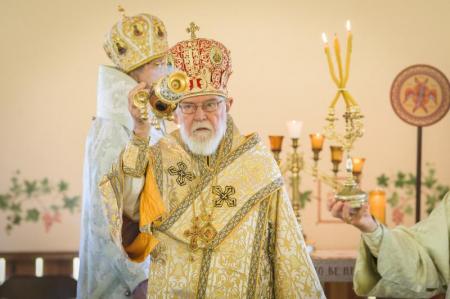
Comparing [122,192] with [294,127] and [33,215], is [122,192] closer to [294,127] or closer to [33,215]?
[294,127]

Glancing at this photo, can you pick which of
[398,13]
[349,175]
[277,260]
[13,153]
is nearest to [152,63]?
[277,260]

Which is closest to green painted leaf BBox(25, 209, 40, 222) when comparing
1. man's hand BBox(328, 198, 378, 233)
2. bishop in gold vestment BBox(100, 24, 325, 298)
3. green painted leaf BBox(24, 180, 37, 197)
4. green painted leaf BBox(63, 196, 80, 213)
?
green painted leaf BBox(24, 180, 37, 197)

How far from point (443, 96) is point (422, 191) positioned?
879 millimetres

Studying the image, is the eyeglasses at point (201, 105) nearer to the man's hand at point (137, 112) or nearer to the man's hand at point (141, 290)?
the man's hand at point (137, 112)

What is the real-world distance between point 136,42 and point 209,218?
1144 mm

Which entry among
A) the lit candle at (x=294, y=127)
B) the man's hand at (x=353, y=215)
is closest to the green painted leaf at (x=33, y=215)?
the lit candle at (x=294, y=127)

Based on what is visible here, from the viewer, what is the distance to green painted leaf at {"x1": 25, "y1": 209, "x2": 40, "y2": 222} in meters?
6.30

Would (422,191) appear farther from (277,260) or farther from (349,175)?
(349,175)

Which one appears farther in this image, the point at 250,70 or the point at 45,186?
the point at 250,70

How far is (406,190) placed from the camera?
6566 mm

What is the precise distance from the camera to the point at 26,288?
3738 millimetres

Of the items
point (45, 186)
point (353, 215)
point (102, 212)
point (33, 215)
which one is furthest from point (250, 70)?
point (353, 215)

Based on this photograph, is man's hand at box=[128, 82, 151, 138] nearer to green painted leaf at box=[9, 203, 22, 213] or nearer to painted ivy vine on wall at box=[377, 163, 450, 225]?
green painted leaf at box=[9, 203, 22, 213]

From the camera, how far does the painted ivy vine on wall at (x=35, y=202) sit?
247 inches
